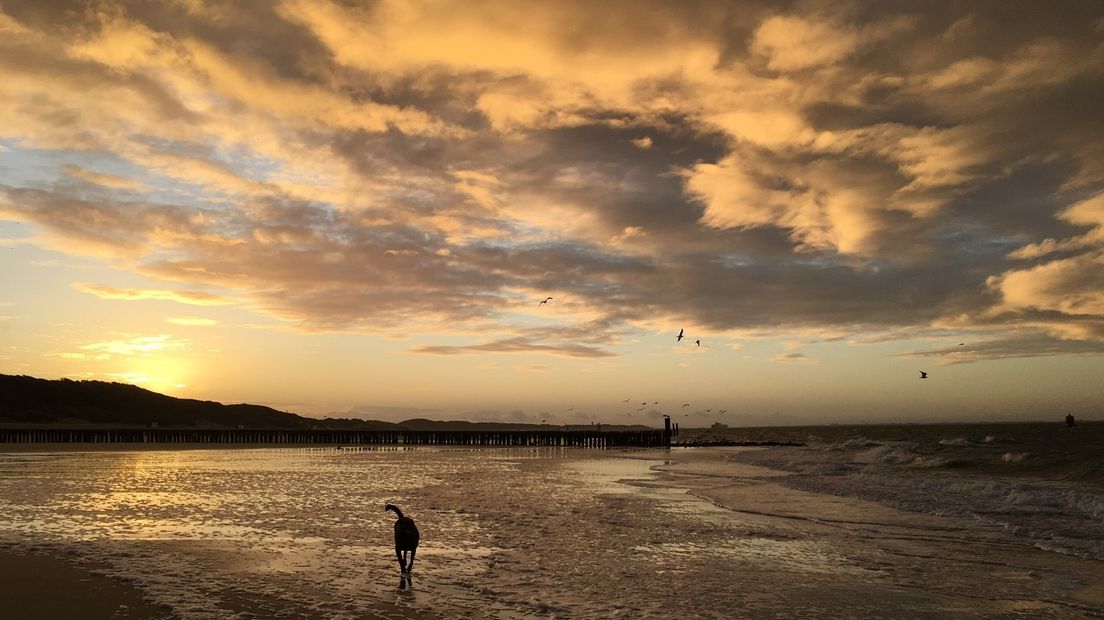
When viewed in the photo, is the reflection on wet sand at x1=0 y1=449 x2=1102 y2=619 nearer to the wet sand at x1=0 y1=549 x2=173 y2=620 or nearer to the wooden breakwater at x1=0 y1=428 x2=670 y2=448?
the wet sand at x1=0 y1=549 x2=173 y2=620

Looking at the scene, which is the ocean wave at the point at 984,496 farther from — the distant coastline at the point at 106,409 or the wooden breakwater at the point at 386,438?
the distant coastline at the point at 106,409

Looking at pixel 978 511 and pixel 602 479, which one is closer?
pixel 978 511

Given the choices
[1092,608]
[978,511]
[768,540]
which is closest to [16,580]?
[768,540]

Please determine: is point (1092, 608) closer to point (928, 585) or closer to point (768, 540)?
point (928, 585)

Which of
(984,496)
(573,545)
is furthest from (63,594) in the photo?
(984,496)

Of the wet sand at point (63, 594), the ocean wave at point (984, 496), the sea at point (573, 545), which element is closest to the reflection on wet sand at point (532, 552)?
the sea at point (573, 545)

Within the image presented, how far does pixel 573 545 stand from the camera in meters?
13.8

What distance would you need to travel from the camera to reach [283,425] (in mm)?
136125

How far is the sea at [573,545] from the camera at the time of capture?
962 cm

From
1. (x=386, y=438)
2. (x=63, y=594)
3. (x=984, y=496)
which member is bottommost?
(x=386, y=438)

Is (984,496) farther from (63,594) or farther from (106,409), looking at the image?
(106,409)

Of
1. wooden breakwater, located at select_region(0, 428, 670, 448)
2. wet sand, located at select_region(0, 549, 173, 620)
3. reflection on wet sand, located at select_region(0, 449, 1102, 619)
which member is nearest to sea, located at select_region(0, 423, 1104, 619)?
reflection on wet sand, located at select_region(0, 449, 1102, 619)

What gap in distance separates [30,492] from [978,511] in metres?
27.9

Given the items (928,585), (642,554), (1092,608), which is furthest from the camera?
(642,554)
